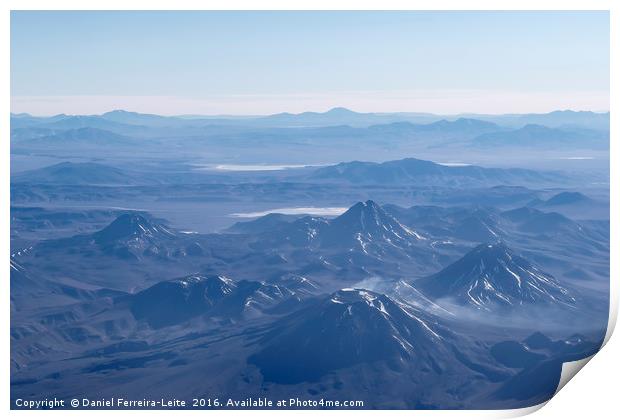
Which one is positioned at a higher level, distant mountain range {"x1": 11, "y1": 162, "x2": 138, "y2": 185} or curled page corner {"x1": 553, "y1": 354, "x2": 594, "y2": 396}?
curled page corner {"x1": 553, "y1": 354, "x2": 594, "y2": 396}

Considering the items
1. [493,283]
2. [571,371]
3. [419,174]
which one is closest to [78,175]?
[419,174]

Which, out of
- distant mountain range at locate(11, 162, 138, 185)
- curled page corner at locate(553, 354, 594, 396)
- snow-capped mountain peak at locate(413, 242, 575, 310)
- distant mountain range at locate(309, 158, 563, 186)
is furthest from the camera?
distant mountain range at locate(309, 158, 563, 186)

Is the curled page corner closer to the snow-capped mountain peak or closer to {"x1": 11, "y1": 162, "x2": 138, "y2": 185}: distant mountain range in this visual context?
the snow-capped mountain peak

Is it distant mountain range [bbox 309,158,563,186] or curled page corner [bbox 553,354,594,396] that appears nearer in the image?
curled page corner [bbox 553,354,594,396]

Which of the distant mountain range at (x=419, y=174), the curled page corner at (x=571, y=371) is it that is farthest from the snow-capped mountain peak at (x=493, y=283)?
the distant mountain range at (x=419, y=174)

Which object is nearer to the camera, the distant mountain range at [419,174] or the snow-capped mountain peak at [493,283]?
the snow-capped mountain peak at [493,283]

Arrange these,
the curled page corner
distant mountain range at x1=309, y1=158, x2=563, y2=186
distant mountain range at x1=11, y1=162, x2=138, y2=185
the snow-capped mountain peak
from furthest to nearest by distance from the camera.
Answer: distant mountain range at x1=309, y1=158, x2=563, y2=186
distant mountain range at x1=11, y1=162, x2=138, y2=185
the snow-capped mountain peak
the curled page corner

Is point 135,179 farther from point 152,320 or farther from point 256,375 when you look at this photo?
point 256,375

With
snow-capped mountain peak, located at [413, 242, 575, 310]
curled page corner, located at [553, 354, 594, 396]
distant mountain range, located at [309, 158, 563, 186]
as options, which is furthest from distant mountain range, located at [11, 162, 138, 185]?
curled page corner, located at [553, 354, 594, 396]

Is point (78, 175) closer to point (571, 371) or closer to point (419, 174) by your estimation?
point (419, 174)

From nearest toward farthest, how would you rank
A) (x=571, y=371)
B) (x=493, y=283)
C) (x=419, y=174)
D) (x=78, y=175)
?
(x=571, y=371)
(x=493, y=283)
(x=78, y=175)
(x=419, y=174)

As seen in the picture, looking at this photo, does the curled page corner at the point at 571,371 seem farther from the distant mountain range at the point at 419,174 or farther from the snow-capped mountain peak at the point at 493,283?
the distant mountain range at the point at 419,174
